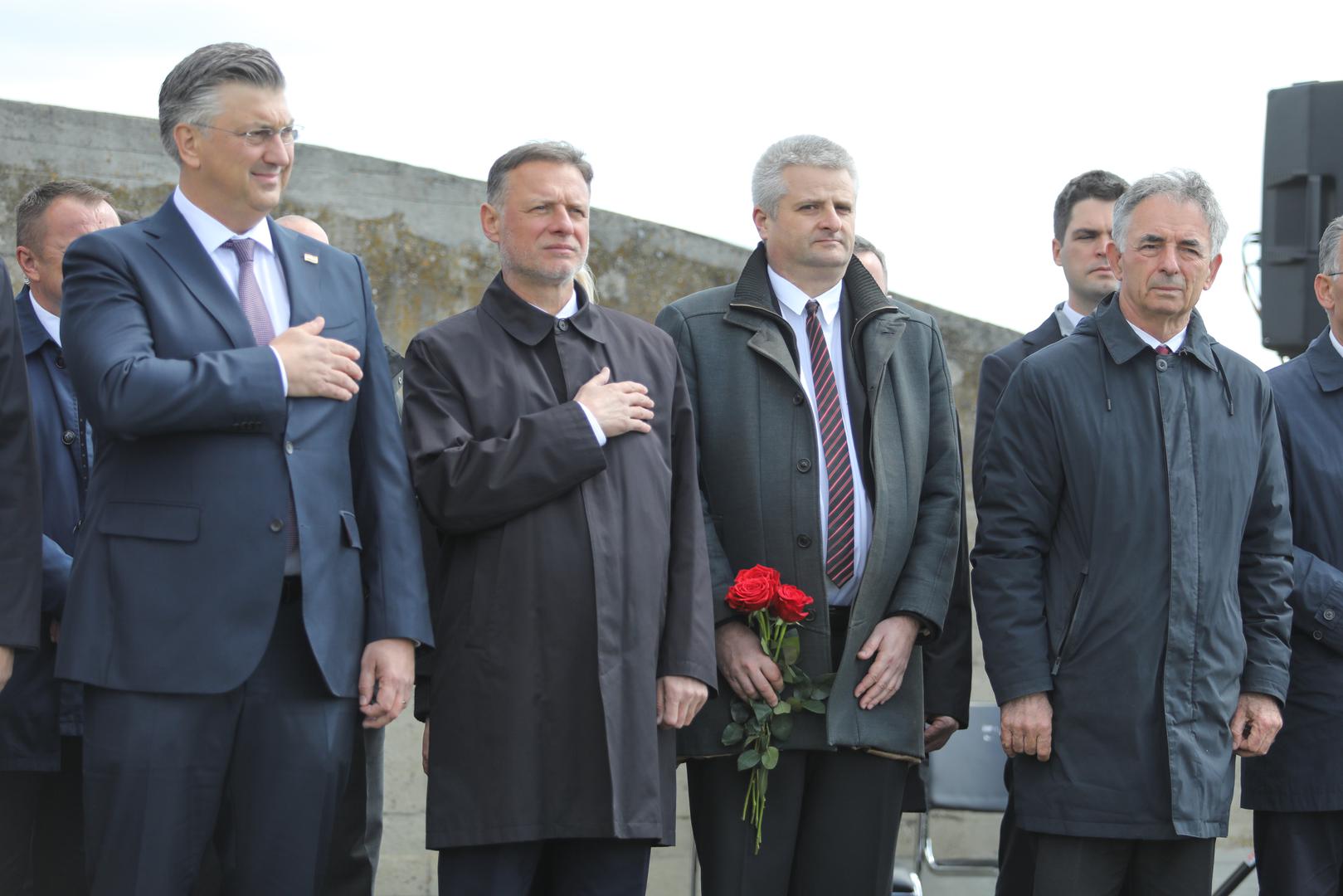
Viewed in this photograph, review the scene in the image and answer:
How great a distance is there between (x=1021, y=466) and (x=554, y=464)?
3.83 ft

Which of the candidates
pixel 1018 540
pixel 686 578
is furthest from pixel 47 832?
pixel 1018 540

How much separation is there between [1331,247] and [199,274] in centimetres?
302

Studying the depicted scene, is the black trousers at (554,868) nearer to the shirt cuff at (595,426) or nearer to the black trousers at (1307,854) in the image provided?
the shirt cuff at (595,426)

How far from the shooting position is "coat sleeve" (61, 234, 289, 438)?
2957mm

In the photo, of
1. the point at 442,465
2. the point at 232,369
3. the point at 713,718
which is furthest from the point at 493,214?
the point at 713,718

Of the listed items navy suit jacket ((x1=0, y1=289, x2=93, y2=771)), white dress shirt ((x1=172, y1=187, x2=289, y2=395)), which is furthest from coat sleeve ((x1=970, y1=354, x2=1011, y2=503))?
navy suit jacket ((x1=0, y1=289, x2=93, y2=771))

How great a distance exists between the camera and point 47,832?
3963 millimetres

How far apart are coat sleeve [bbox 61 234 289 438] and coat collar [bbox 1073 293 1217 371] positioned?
6.40 ft

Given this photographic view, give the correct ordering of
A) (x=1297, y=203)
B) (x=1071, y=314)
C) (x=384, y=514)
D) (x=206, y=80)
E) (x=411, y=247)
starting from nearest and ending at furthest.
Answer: (x=206, y=80) < (x=384, y=514) < (x=1071, y=314) < (x=1297, y=203) < (x=411, y=247)

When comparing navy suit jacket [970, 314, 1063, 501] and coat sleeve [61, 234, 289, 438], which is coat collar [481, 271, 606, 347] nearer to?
coat sleeve [61, 234, 289, 438]

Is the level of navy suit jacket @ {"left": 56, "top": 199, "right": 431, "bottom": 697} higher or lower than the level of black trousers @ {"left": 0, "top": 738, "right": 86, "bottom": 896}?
higher

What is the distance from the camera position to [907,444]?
393 centimetres

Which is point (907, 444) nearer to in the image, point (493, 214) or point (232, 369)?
point (493, 214)

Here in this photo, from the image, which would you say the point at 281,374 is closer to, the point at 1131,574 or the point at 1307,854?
the point at 1131,574
